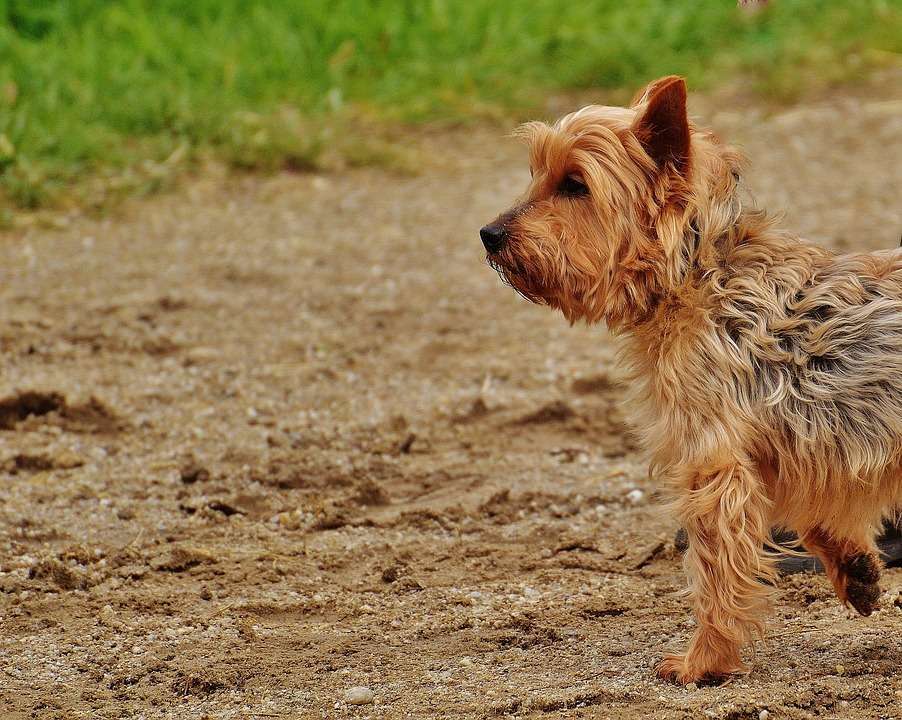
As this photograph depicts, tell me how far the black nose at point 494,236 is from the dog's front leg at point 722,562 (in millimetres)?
851

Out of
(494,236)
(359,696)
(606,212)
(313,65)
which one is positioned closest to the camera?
(359,696)

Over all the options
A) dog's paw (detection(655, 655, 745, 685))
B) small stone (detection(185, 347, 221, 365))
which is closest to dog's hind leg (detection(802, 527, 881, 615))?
dog's paw (detection(655, 655, 745, 685))

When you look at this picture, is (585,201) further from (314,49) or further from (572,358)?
(314,49)

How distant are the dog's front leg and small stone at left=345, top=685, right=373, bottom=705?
0.82 meters

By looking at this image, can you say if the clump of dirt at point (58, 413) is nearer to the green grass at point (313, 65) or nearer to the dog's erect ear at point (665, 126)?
the green grass at point (313, 65)

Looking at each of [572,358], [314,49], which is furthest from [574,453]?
[314,49]

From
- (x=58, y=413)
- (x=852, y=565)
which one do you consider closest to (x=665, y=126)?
(x=852, y=565)

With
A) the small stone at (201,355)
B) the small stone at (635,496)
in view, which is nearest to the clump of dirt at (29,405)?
the small stone at (201,355)

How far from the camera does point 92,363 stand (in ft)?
20.4

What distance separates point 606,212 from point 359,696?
151 centimetres

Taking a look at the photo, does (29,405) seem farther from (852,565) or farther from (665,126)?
(852,565)

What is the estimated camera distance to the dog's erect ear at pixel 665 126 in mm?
3705

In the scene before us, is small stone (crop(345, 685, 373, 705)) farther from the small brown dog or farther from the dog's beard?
the dog's beard

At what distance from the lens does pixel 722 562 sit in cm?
373
